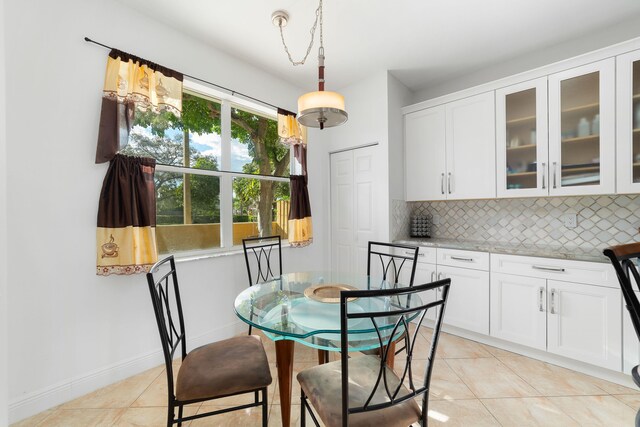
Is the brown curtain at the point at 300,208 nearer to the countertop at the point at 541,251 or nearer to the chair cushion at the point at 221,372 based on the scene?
the countertop at the point at 541,251

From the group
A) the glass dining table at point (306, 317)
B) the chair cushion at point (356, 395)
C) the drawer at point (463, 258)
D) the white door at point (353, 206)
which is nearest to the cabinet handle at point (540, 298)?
the drawer at point (463, 258)

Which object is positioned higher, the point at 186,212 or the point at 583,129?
the point at 583,129

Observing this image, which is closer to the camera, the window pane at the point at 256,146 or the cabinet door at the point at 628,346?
the cabinet door at the point at 628,346

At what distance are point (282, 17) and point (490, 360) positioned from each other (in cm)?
335

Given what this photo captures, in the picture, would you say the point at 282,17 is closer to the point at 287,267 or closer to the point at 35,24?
the point at 35,24

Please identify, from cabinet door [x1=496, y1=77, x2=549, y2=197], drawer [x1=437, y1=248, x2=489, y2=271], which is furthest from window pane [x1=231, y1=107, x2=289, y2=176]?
cabinet door [x1=496, y1=77, x2=549, y2=197]

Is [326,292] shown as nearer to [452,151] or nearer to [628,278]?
[628,278]

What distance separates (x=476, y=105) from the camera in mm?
2832

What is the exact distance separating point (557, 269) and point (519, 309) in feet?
1.52

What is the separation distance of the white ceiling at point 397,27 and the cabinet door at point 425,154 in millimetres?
571

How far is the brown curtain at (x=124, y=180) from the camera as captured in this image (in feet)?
6.36

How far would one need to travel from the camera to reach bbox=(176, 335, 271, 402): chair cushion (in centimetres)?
128

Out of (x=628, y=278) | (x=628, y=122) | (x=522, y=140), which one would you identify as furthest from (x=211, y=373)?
(x=628, y=122)

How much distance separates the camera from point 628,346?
1.92 m
